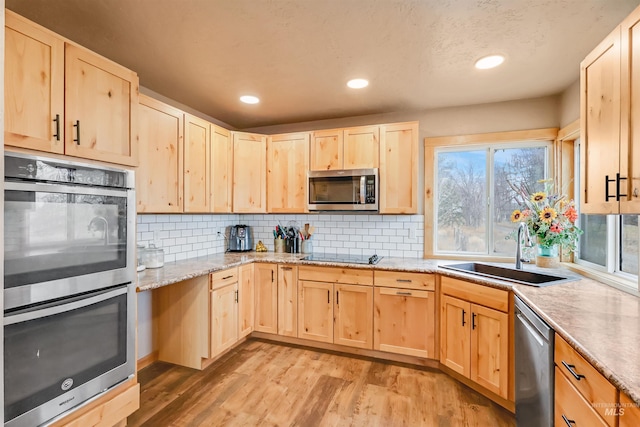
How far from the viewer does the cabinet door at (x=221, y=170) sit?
115 inches

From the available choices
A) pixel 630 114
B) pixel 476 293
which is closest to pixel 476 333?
pixel 476 293

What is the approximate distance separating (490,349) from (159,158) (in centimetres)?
290

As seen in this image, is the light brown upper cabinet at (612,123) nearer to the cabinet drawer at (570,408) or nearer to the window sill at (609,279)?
the window sill at (609,279)

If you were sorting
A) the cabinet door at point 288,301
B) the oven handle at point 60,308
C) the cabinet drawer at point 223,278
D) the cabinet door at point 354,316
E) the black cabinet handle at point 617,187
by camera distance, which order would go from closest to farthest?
the oven handle at point 60,308, the black cabinet handle at point 617,187, the cabinet drawer at point 223,278, the cabinet door at point 354,316, the cabinet door at point 288,301

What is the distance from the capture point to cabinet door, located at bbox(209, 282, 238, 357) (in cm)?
258

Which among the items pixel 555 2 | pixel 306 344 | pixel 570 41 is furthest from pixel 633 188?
pixel 306 344

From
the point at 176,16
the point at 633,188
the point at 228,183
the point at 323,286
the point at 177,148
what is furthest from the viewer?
the point at 228,183

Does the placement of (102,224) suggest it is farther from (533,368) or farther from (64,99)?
(533,368)

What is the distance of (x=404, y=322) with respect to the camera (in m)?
2.69

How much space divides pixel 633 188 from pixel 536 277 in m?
1.26

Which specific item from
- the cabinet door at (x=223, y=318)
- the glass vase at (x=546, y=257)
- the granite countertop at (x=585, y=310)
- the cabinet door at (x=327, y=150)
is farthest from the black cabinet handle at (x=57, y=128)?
the glass vase at (x=546, y=257)

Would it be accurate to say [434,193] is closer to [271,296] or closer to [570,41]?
[570,41]

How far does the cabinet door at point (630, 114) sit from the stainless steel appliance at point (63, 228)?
2.45 metres

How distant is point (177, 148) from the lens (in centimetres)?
251
